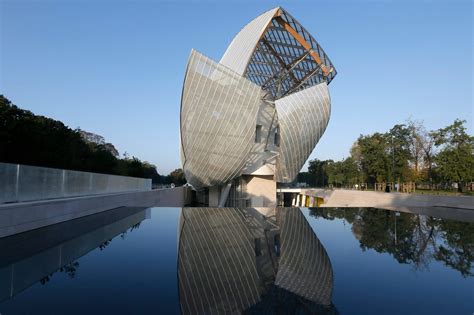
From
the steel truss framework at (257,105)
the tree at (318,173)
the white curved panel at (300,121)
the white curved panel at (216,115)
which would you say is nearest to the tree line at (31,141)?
the steel truss framework at (257,105)

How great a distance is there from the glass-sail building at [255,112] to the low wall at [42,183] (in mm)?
8262

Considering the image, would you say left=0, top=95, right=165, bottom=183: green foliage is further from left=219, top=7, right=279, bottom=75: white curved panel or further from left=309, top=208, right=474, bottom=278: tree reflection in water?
left=309, top=208, right=474, bottom=278: tree reflection in water

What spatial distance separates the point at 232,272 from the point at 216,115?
56.7ft

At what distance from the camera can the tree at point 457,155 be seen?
32906 mm

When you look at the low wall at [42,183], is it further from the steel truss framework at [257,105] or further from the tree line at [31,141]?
the tree line at [31,141]

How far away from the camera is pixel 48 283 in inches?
162

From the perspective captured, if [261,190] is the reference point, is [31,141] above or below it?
above

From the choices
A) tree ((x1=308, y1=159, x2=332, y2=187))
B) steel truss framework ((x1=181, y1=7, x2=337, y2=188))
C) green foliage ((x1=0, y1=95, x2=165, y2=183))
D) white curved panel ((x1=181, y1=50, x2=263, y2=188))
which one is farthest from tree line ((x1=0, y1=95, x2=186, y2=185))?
tree ((x1=308, y1=159, x2=332, y2=187))

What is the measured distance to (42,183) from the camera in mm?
10047

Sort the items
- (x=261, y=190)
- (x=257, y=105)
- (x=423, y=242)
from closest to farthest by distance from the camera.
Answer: (x=423, y=242)
(x=257, y=105)
(x=261, y=190)

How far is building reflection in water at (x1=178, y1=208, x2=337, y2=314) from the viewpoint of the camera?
3.62 meters

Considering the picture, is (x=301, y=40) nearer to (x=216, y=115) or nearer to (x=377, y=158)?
(x=216, y=115)

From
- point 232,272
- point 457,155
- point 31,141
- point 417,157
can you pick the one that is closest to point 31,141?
point 31,141

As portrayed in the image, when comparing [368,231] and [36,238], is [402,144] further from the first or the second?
[36,238]
